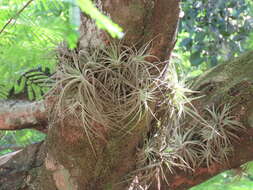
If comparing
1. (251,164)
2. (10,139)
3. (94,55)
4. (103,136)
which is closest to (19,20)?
(94,55)

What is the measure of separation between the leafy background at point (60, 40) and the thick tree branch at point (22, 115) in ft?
0.18

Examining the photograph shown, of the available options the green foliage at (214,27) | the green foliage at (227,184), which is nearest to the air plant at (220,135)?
the green foliage at (227,184)

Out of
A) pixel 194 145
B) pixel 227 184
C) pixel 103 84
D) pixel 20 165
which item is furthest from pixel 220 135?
pixel 20 165

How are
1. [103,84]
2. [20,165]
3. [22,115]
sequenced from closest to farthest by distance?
[103,84], [20,165], [22,115]

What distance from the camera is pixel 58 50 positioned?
1.65m

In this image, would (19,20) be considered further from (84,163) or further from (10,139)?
(10,139)

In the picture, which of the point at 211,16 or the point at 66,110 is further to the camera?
the point at 211,16

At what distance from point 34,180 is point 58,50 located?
0.58 metres

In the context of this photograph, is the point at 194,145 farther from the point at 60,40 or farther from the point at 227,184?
the point at 60,40

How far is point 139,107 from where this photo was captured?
5.39 ft

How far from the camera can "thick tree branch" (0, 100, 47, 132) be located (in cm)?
200

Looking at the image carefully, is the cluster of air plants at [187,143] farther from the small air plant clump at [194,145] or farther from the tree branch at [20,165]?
the tree branch at [20,165]

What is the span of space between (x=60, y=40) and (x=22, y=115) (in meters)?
0.98

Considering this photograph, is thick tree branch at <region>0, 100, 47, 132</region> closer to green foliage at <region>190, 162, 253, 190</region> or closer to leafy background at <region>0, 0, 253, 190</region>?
leafy background at <region>0, 0, 253, 190</region>
